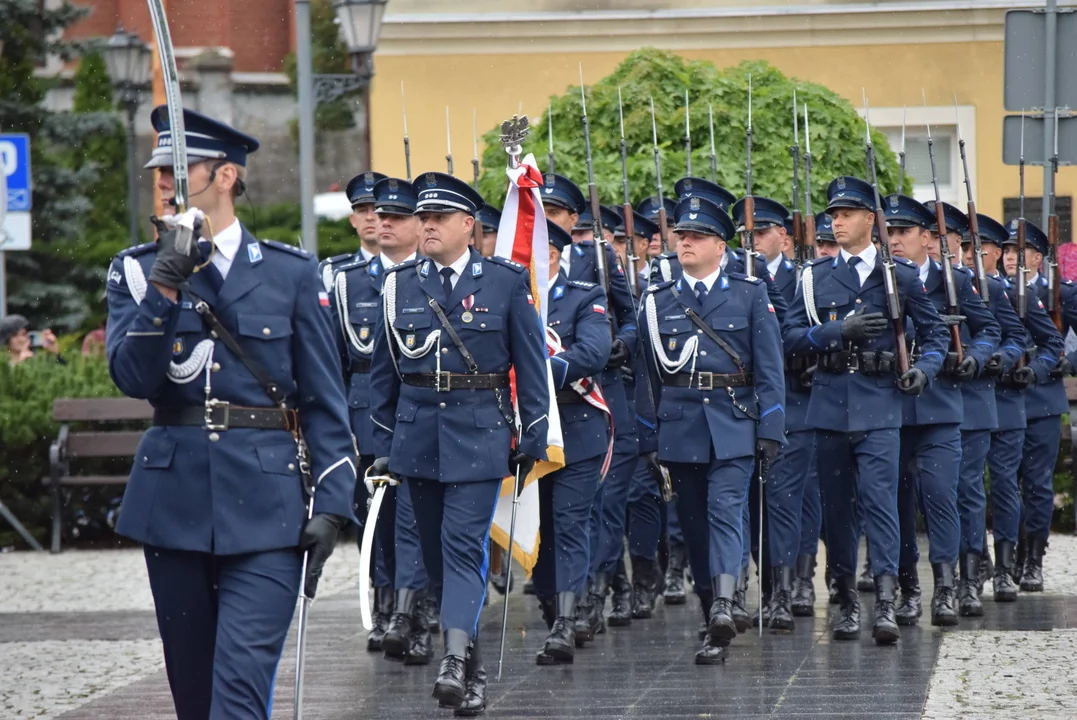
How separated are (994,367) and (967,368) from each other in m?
0.67

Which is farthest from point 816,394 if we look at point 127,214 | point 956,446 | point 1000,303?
point 127,214

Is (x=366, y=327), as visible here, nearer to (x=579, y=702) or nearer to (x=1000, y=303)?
(x=579, y=702)

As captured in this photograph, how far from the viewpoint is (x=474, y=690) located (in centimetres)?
791

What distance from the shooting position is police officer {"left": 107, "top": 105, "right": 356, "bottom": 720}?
5.53 metres

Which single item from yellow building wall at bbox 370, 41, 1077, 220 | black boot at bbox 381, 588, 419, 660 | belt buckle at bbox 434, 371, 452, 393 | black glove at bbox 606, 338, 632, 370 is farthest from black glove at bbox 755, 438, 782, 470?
yellow building wall at bbox 370, 41, 1077, 220

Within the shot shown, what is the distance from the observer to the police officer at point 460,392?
790cm

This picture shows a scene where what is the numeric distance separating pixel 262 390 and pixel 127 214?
2973 centimetres

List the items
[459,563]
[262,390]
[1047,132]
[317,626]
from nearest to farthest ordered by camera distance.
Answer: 1. [262,390]
2. [459,563]
3. [317,626]
4. [1047,132]

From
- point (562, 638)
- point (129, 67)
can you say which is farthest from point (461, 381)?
point (129, 67)

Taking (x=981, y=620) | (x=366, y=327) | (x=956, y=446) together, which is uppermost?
(x=366, y=327)

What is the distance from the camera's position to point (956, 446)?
34.4 feet

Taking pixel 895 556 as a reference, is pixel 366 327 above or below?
above

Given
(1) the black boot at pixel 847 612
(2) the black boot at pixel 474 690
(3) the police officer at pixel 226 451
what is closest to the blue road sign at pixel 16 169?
(1) the black boot at pixel 847 612

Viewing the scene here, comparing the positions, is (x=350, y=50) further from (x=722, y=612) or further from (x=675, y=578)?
(x=722, y=612)
